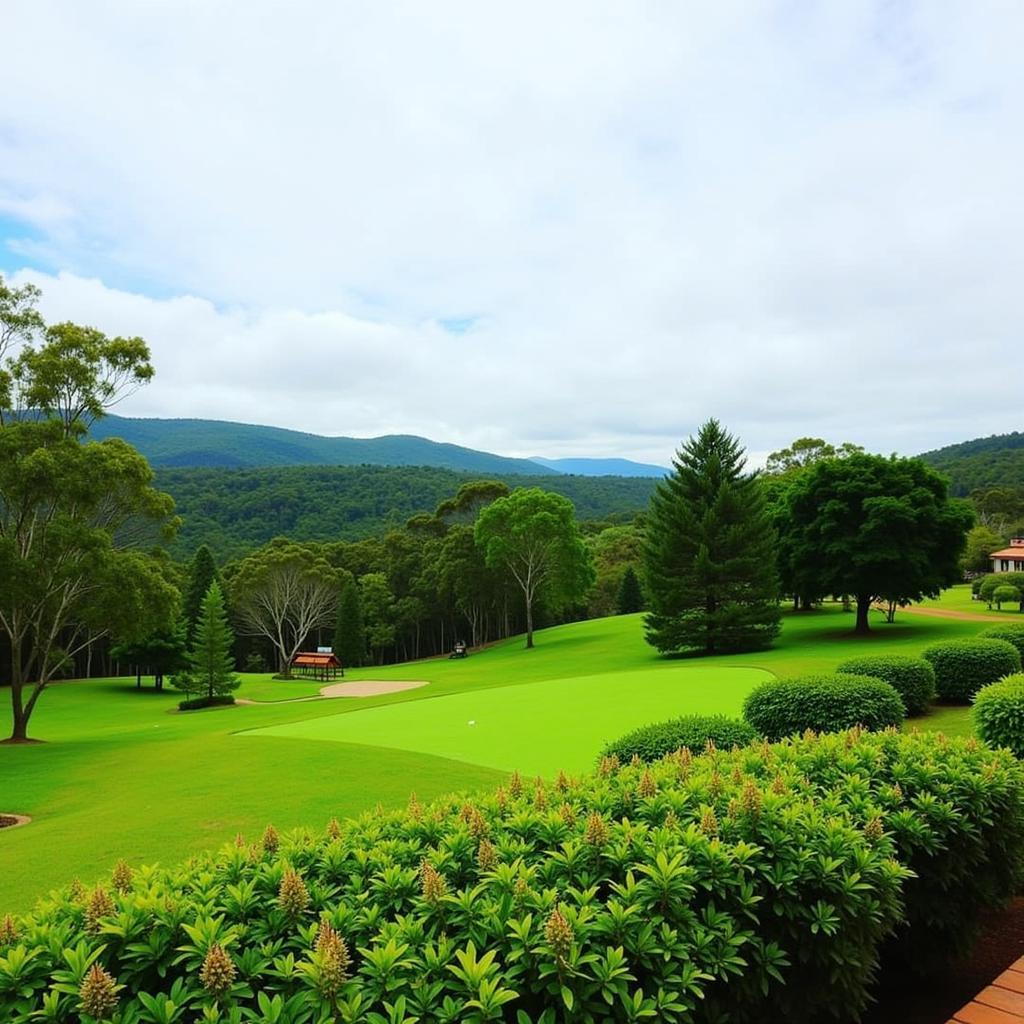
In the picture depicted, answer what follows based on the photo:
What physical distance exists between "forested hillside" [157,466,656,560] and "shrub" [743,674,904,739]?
210ft

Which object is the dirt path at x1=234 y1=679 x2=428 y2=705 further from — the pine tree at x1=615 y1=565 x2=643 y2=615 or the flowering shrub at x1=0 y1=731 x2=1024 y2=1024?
the flowering shrub at x1=0 y1=731 x2=1024 y2=1024

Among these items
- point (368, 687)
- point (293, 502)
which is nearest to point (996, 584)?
point (368, 687)

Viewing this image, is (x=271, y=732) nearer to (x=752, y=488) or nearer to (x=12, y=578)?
(x=12, y=578)

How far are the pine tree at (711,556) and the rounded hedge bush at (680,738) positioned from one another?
75.7ft

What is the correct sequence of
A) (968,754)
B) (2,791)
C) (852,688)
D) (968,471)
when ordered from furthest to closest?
(968,471), (2,791), (852,688), (968,754)

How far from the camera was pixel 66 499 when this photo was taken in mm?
18250

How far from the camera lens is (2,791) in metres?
13.3

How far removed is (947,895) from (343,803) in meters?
7.24

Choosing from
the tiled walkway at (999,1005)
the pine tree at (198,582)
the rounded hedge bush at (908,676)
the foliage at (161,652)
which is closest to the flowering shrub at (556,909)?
the tiled walkway at (999,1005)

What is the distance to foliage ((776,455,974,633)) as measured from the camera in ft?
89.5

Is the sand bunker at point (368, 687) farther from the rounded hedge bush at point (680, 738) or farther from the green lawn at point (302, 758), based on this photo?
the rounded hedge bush at point (680, 738)

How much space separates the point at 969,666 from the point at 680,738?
796 cm

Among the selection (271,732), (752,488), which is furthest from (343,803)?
(752,488)

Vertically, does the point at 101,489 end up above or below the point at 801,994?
above
